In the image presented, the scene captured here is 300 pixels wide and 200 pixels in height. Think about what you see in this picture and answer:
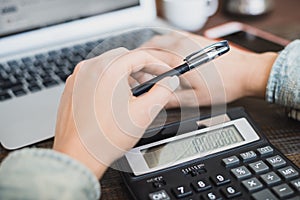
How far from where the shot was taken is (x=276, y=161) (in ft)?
1.27

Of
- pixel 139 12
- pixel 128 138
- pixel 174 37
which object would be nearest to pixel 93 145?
pixel 128 138

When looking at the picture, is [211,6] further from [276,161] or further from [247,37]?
[276,161]

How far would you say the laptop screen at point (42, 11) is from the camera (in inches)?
25.7

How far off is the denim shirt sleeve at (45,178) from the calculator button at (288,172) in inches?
5.8

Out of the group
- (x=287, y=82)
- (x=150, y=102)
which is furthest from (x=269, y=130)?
(x=150, y=102)

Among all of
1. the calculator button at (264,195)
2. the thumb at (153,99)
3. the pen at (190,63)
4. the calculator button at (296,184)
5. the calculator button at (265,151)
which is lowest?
the calculator button at (264,195)

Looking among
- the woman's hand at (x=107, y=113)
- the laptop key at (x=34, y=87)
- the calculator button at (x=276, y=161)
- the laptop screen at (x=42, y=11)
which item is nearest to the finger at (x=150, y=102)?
the woman's hand at (x=107, y=113)

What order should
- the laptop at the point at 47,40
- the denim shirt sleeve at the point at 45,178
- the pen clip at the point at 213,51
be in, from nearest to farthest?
the denim shirt sleeve at the point at 45,178 < the pen clip at the point at 213,51 < the laptop at the point at 47,40

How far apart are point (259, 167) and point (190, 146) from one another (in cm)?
7

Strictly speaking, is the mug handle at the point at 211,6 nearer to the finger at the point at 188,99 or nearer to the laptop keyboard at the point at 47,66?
the laptop keyboard at the point at 47,66

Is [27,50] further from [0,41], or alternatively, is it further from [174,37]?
[174,37]

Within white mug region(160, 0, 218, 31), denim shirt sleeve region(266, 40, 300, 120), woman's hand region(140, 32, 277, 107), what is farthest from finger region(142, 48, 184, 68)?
white mug region(160, 0, 218, 31)

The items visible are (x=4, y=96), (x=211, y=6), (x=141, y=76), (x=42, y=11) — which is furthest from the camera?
(x=211, y=6)

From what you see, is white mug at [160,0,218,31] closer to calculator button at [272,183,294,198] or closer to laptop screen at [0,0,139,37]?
laptop screen at [0,0,139,37]
